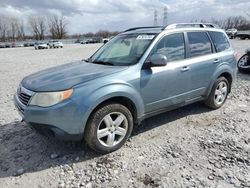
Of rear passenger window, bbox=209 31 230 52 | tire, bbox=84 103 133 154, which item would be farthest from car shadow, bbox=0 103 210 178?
rear passenger window, bbox=209 31 230 52

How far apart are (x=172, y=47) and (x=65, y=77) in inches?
74.2

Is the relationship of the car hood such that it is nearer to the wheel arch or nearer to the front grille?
the front grille

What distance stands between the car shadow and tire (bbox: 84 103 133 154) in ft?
0.79

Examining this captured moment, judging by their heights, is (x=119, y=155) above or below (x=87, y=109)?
below

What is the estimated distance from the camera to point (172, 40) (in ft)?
13.5

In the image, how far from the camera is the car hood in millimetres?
3143

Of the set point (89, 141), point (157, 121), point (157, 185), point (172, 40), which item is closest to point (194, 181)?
point (157, 185)

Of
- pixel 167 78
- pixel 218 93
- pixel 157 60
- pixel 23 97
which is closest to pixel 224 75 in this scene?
pixel 218 93

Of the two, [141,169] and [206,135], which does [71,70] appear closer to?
[141,169]

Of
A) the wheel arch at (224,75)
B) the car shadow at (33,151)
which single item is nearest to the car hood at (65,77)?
the car shadow at (33,151)

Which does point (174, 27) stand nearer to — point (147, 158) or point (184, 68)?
point (184, 68)

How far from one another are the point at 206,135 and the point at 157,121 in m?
0.94

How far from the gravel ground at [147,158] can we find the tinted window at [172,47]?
4.14 ft

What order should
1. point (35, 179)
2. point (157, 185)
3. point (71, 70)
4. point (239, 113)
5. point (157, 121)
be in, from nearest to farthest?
point (157, 185) < point (35, 179) < point (71, 70) < point (157, 121) < point (239, 113)
